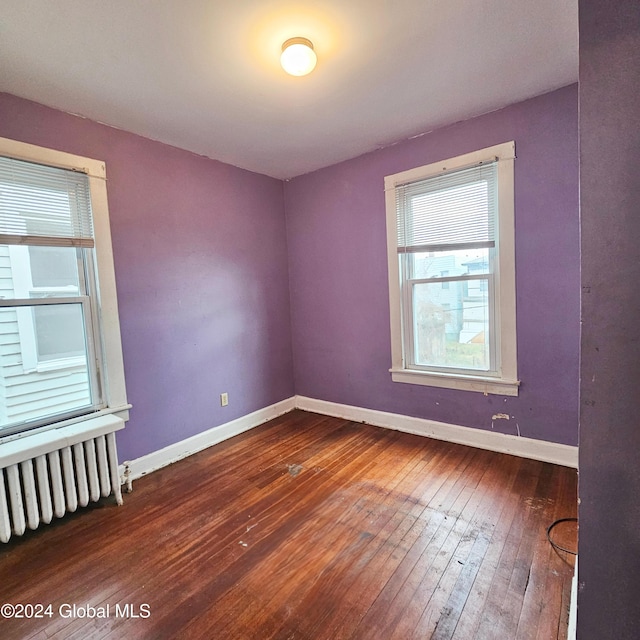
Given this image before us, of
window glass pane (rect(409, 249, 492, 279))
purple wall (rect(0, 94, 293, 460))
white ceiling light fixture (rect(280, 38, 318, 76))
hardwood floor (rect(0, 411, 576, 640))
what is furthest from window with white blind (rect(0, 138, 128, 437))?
window glass pane (rect(409, 249, 492, 279))

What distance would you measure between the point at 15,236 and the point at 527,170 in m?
3.42

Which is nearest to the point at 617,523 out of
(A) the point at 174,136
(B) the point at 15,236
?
(B) the point at 15,236

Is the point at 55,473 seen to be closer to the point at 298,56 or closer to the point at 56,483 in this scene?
the point at 56,483

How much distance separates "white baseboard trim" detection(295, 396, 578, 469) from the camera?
2441 mm

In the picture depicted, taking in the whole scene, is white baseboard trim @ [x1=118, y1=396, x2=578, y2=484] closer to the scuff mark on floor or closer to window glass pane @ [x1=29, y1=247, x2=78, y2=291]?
the scuff mark on floor

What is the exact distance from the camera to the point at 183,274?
113 inches

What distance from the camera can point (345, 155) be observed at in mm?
3203

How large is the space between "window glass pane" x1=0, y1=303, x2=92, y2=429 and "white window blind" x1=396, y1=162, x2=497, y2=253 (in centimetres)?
267

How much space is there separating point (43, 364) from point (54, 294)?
0.46 m

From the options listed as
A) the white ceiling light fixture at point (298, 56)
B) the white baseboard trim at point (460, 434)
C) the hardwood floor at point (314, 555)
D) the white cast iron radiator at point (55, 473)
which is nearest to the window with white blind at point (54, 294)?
the white cast iron radiator at point (55, 473)

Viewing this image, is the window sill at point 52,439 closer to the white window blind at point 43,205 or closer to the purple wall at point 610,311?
the white window blind at point 43,205

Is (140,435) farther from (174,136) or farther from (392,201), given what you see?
(392,201)

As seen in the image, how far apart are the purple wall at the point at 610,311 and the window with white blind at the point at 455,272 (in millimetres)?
1729

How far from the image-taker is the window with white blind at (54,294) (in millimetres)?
2039
